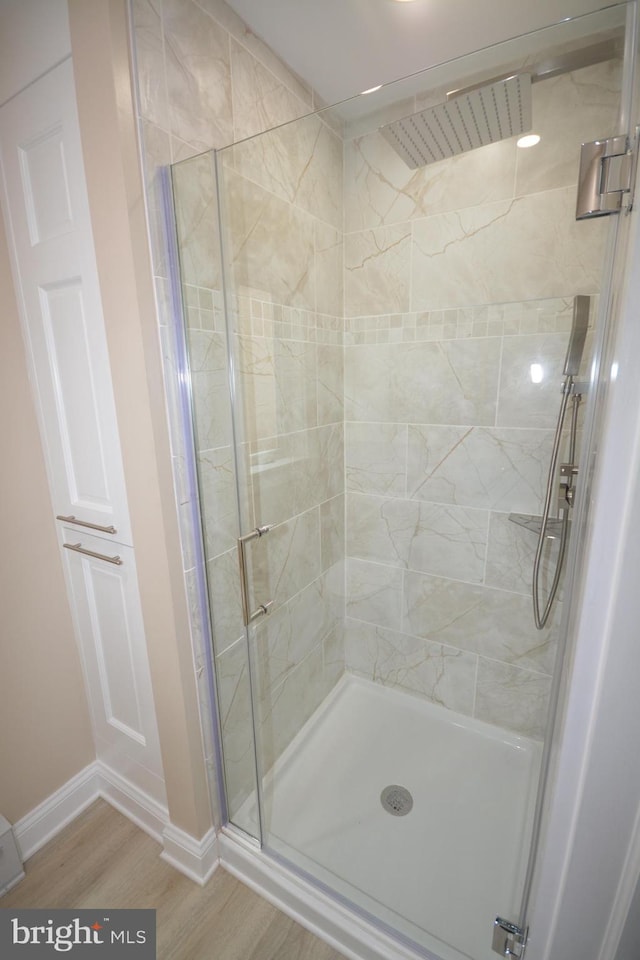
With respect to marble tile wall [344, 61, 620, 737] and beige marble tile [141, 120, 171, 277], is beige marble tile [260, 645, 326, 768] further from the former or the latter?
beige marble tile [141, 120, 171, 277]

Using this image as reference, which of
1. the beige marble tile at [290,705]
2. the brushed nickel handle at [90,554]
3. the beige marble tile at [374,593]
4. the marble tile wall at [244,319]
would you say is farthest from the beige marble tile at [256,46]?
the beige marble tile at [290,705]

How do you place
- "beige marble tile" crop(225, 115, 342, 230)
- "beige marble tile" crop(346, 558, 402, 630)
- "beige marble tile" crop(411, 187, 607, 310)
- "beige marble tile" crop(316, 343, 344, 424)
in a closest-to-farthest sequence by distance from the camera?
"beige marble tile" crop(225, 115, 342, 230) < "beige marble tile" crop(411, 187, 607, 310) < "beige marble tile" crop(316, 343, 344, 424) < "beige marble tile" crop(346, 558, 402, 630)

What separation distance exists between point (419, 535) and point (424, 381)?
2.12 feet

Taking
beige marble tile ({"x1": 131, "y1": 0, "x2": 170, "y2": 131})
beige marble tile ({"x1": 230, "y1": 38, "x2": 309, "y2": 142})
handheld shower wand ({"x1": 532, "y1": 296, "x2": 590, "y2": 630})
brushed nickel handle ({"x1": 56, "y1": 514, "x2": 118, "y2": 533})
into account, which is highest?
beige marble tile ({"x1": 230, "y1": 38, "x2": 309, "y2": 142})

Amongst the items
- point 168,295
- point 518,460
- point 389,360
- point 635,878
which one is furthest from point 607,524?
point 389,360

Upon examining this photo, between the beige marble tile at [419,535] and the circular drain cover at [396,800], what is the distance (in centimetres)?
81

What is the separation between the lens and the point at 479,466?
1.54 meters

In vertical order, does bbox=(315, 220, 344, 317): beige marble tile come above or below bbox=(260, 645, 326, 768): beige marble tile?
above

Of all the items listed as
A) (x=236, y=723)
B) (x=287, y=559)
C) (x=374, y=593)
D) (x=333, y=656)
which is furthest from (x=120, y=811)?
(x=374, y=593)

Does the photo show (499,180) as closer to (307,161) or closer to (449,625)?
(307,161)

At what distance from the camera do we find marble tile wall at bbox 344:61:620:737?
1.29 m

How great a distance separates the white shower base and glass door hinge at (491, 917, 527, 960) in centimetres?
16

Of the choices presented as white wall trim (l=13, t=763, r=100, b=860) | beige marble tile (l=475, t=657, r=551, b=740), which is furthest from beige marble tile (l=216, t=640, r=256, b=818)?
beige marble tile (l=475, t=657, r=551, b=740)

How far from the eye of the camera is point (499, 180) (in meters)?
1.32
